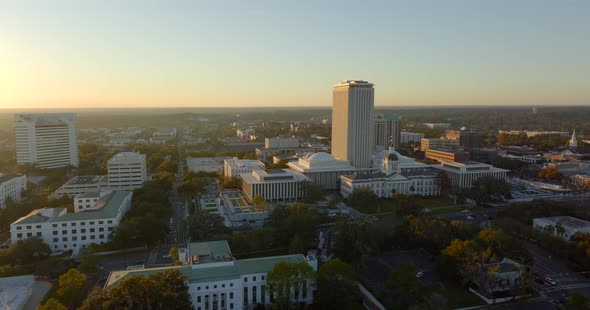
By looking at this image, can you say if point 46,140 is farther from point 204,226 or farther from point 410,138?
point 410,138

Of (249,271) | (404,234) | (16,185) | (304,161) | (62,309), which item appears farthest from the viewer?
(304,161)

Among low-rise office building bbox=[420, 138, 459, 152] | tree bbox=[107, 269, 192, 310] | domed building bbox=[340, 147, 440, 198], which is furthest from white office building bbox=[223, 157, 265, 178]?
low-rise office building bbox=[420, 138, 459, 152]

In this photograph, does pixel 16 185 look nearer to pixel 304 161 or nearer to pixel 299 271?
pixel 304 161

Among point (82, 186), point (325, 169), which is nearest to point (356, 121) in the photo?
point (325, 169)

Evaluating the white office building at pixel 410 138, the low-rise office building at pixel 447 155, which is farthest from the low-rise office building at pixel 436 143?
the white office building at pixel 410 138

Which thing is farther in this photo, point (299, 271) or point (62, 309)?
point (299, 271)

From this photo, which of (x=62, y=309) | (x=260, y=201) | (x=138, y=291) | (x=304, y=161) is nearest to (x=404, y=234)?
(x=260, y=201)
